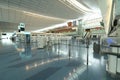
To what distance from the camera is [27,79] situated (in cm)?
348

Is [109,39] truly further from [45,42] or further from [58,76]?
[45,42]

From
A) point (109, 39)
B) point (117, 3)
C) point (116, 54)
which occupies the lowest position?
point (116, 54)

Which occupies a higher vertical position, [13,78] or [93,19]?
[93,19]

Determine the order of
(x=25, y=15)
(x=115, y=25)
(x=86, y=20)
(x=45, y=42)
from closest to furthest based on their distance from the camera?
1. (x=115, y=25)
2. (x=45, y=42)
3. (x=25, y=15)
4. (x=86, y=20)

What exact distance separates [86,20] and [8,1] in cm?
2195

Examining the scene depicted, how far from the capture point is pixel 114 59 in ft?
12.3

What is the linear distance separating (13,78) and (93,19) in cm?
2857

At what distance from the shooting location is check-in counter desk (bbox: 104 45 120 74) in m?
3.64

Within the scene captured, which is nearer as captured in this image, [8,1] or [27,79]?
[27,79]

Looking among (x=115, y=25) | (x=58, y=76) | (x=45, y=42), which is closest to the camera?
(x=58, y=76)

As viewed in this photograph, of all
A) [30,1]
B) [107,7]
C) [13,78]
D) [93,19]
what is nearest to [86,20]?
[93,19]

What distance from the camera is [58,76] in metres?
3.74

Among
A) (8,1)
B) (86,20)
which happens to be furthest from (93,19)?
(8,1)

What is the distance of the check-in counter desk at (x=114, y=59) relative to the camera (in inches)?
A: 143
